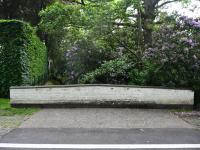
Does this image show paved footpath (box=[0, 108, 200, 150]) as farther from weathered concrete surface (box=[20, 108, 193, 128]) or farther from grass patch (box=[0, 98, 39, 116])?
grass patch (box=[0, 98, 39, 116])

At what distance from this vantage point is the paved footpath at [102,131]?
6.93 meters

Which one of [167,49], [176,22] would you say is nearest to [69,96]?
[167,49]

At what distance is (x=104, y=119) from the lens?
370 inches

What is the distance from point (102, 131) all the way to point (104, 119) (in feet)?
4.55

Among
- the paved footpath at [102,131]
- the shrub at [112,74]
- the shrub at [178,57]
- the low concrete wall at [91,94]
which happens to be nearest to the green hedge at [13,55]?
the low concrete wall at [91,94]

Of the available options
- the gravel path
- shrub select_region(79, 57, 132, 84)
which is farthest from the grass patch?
shrub select_region(79, 57, 132, 84)

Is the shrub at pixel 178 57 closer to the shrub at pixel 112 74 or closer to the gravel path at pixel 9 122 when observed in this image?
the shrub at pixel 112 74

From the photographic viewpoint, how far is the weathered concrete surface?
28.5ft

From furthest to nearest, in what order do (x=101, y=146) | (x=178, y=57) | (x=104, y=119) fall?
1. (x=178, y=57)
2. (x=104, y=119)
3. (x=101, y=146)

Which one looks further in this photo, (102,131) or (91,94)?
(91,94)

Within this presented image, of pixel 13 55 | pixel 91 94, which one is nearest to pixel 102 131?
pixel 91 94

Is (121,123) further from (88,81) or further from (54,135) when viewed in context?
(88,81)

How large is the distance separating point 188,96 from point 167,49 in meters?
1.70

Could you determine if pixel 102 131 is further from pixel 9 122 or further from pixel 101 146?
pixel 9 122
